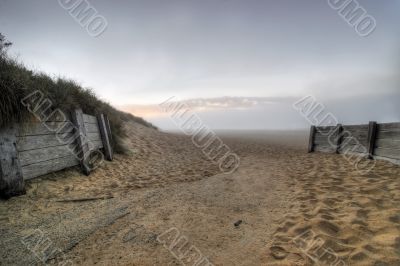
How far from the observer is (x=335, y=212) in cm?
342

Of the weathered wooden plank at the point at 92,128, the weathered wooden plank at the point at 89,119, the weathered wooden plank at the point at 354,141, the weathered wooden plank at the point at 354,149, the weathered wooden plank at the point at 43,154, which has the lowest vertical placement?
the weathered wooden plank at the point at 354,149

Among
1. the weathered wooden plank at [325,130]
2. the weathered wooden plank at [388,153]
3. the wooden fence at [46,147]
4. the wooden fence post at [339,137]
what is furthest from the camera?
the weathered wooden plank at [325,130]

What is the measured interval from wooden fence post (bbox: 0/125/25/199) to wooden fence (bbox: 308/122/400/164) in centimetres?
843

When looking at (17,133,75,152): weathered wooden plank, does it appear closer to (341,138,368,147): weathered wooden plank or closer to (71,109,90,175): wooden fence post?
(71,109,90,175): wooden fence post

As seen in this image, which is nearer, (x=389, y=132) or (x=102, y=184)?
(x=102, y=184)

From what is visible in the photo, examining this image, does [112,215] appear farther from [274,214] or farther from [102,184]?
[274,214]

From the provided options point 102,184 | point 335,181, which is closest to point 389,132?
point 335,181

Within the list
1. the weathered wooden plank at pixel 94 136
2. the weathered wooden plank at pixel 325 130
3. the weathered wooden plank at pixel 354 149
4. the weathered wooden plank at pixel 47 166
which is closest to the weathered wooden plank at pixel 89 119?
the weathered wooden plank at pixel 94 136

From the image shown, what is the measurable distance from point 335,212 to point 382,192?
1.28m

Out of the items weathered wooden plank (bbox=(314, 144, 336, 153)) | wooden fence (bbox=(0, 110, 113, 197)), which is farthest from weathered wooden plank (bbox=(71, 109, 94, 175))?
weathered wooden plank (bbox=(314, 144, 336, 153))

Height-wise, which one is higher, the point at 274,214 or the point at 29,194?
the point at 29,194

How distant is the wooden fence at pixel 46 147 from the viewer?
4031mm

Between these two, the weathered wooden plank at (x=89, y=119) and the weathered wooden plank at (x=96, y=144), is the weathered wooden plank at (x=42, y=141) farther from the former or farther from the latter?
the weathered wooden plank at (x=89, y=119)

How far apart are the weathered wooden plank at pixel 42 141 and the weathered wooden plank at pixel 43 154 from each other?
0.08 m
